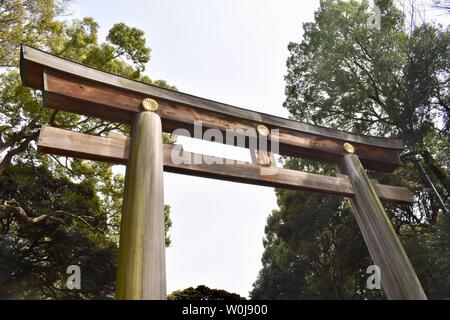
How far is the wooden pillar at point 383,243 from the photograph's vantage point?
3.30m

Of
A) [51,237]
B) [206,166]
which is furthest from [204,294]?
[51,237]

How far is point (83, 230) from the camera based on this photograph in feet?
33.8

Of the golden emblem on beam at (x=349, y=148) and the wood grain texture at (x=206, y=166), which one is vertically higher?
the golden emblem on beam at (x=349, y=148)

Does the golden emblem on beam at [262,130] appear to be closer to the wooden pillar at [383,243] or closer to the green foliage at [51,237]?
the wooden pillar at [383,243]

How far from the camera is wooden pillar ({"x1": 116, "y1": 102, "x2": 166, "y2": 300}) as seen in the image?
225 cm

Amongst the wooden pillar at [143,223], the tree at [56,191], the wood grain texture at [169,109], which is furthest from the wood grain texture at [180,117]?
the tree at [56,191]

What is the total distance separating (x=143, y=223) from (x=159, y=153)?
832mm

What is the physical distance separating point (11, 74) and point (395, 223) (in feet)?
46.0

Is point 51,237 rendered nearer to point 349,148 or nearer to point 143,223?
point 143,223

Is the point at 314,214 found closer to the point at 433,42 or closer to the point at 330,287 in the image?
the point at 330,287

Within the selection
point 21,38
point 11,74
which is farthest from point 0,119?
point 21,38

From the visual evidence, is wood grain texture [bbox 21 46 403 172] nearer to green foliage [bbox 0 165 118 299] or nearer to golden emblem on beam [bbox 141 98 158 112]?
golden emblem on beam [bbox 141 98 158 112]

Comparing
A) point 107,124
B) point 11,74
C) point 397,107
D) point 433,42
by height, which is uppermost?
point 11,74

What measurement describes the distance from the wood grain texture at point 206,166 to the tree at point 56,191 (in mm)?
6851
